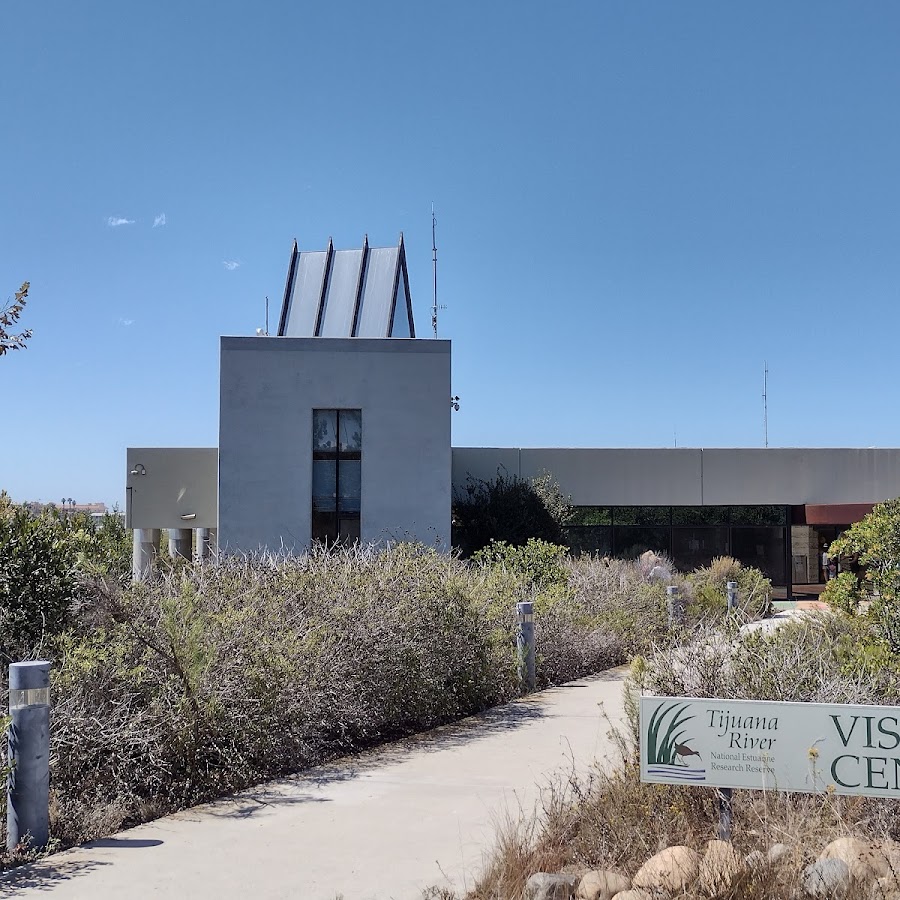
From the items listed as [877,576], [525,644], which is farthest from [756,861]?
[525,644]

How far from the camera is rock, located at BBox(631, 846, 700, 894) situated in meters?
4.35

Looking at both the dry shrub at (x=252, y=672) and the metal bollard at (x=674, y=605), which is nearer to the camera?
the dry shrub at (x=252, y=672)

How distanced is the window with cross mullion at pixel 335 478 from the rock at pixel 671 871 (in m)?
17.9

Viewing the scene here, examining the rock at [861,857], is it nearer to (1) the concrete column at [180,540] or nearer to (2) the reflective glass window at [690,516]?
(2) the reflective glass window at [690,516]

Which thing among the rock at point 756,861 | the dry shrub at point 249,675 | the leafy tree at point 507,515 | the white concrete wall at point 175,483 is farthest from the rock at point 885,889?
the white concrete wall at point 175,483

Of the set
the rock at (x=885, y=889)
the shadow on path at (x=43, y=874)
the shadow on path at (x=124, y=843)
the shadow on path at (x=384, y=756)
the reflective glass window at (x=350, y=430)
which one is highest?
the reflective glass window at (x=350, y=430)

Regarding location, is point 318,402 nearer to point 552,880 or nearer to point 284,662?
point 284,662

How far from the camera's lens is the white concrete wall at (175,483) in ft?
79.6

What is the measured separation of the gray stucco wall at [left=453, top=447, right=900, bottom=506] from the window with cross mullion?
6496mm

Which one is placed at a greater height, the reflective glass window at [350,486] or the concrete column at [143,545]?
the reflective glass window at [350,486]

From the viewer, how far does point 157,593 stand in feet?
27.1

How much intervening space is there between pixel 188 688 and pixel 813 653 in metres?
Answer: 4.19

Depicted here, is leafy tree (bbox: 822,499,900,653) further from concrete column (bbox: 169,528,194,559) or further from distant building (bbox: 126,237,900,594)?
concrete column (bbox: 169,528,194,559)

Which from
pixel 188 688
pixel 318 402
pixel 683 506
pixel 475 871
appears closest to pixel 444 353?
pixel 318 402
